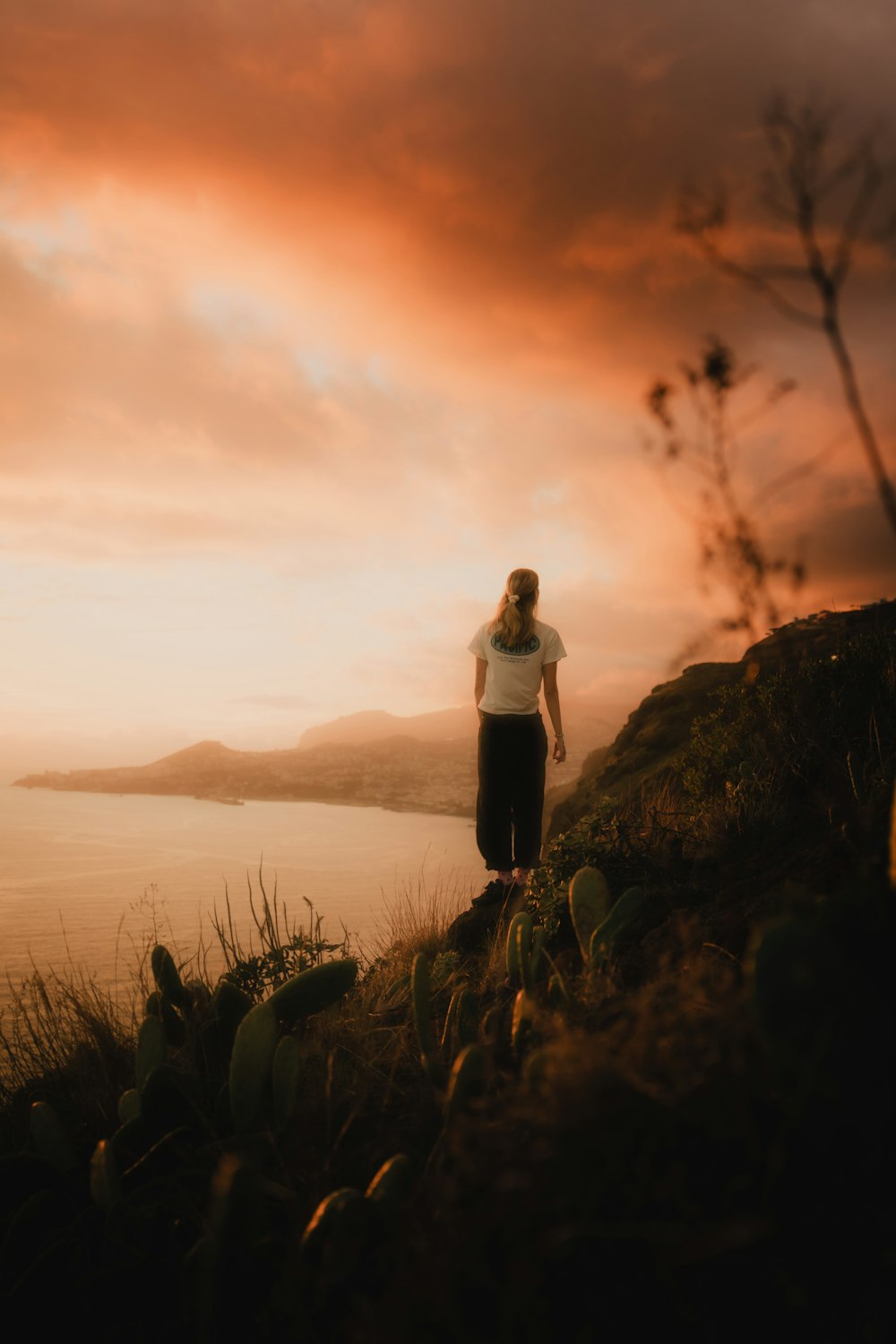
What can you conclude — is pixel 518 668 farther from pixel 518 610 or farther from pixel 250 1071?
pixel 250 1071

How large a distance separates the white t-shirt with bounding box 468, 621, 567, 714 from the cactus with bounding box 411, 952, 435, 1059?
2538 mm

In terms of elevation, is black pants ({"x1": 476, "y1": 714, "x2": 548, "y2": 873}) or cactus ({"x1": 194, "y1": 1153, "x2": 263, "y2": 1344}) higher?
black pants ({"x1": 476, "y1": 714, "x2": 548, "y2": 873})

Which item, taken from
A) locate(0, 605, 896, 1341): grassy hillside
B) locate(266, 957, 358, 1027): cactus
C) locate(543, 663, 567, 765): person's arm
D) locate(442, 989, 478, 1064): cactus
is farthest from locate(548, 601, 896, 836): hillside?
locate(266, 957, 358, 1027): cactus

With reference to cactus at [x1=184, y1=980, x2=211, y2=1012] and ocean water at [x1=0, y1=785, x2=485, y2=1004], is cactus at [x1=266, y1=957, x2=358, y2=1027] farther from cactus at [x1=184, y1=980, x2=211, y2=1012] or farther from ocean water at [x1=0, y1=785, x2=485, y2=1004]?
ocean water at [x1=0, y1=785, x2=485, y2=1004]

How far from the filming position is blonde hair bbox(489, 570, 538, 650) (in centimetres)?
Result: 451

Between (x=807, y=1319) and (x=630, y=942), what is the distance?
2.15 metres

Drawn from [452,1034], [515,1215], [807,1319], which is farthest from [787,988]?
[452,1034]

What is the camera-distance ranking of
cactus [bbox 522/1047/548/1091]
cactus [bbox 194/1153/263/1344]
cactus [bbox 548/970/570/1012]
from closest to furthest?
cactus [bbox 522/1047/548/1091] → cactus [bbox 194/1153/263/1344] → cactus [bbox 548/970/570/1012]

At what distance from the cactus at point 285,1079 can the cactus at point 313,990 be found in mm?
486

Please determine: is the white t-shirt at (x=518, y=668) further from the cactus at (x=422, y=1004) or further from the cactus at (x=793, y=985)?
the cactus at (x=793, y=985)

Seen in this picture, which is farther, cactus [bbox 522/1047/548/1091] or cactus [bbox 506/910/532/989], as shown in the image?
cactus [bbox 506/910/532/989]

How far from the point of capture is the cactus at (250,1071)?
1.82m

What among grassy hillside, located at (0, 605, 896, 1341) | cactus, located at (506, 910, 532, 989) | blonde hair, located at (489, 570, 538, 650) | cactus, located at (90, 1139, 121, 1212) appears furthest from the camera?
blonde hair, located at (489, 570, 538, 650)

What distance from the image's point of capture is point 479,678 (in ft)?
15.6
